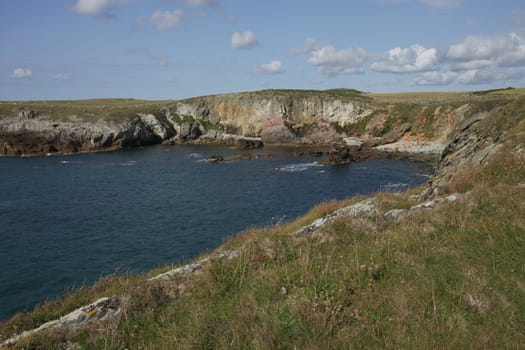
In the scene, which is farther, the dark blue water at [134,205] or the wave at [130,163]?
the wave at [130,163]

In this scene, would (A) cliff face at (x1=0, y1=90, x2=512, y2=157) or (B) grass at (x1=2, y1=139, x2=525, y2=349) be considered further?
(A) cliff face at (x1=0, y1=90, x2=512, y2=157)

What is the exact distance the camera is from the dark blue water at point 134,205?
2208cm

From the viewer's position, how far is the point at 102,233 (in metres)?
27.5

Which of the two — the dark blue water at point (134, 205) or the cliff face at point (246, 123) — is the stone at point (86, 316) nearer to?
the dark blue water at point (134, 205)

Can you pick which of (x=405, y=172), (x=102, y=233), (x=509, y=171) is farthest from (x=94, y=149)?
(x=509, y=171)

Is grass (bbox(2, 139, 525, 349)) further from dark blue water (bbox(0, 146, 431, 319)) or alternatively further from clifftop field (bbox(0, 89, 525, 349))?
dark blue water (bbox(0, 146, 431, 319))

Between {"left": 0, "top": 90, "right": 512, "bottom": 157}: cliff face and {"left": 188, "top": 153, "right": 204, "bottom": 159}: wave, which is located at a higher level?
{"left": 0, "top": 90, "right": 512, "bottom": 157}: cliff face

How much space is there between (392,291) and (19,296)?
18.9 meters

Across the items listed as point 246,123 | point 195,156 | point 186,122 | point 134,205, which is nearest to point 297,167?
point 195,156

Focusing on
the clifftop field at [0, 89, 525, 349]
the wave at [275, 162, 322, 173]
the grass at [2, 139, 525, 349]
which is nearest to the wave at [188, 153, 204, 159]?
Result: the wave at [275, 162, 322, 173]

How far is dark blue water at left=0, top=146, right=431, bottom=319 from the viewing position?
22078 mm

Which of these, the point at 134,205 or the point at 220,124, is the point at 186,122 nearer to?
the point at 220,124

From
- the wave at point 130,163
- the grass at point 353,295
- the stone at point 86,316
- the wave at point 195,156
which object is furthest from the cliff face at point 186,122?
the stone at point 86,316

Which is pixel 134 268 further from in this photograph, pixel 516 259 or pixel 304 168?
pixel 304 168
